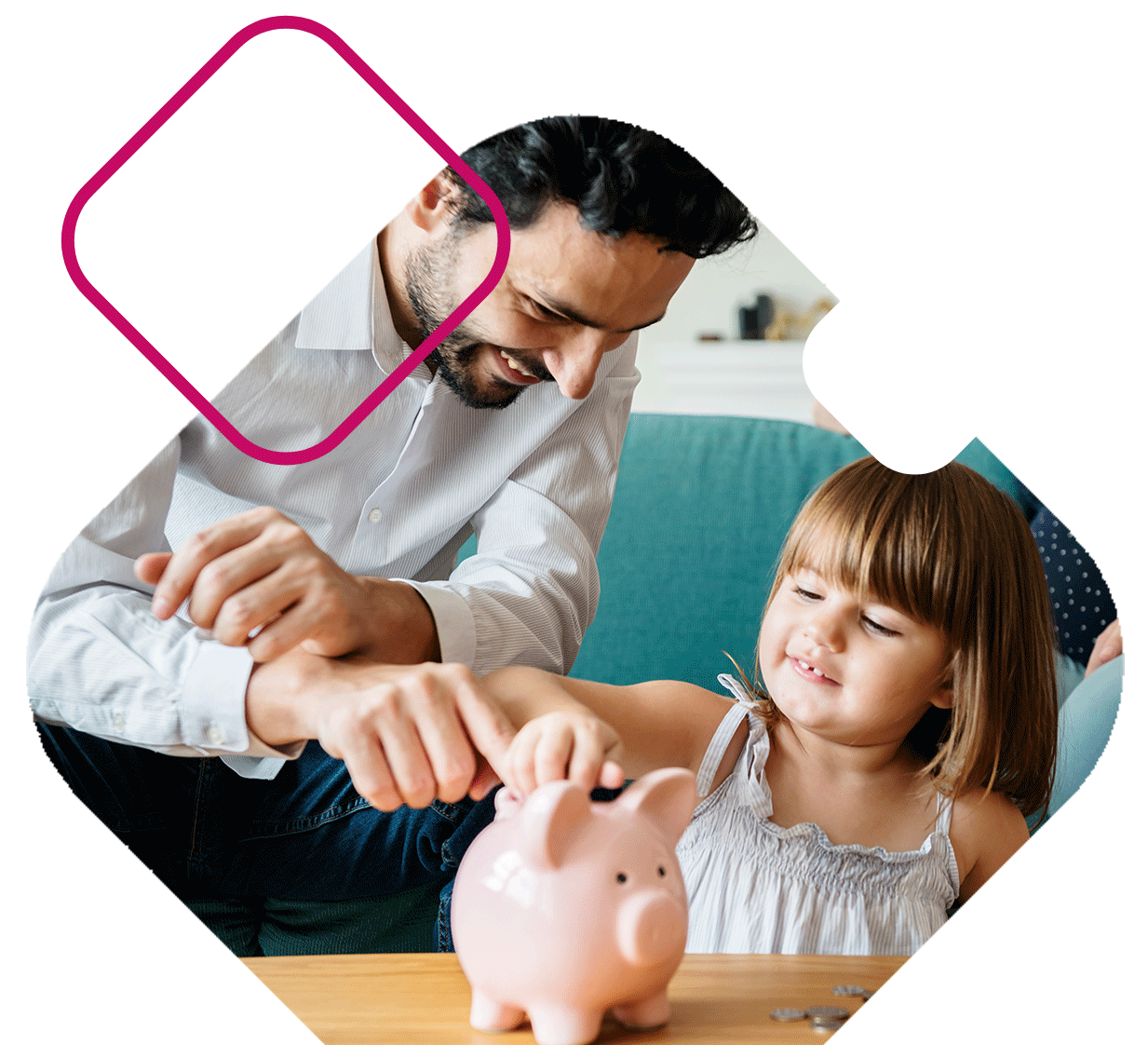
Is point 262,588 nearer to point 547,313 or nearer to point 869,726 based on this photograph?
point 547,313

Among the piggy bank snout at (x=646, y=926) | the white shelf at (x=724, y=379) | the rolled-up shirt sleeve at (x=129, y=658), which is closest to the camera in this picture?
the piggy bank snout at (x=646, y=926)

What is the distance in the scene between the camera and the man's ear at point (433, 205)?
2.65 feet

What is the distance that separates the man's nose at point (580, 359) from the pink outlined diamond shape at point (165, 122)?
0.22 feet

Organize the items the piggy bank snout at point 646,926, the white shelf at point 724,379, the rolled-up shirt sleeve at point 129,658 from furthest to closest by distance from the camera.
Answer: the white shelf at point 724,379
the rolled-up shirt sleeve at point 129,658
the piggy bank snout at point 646,926

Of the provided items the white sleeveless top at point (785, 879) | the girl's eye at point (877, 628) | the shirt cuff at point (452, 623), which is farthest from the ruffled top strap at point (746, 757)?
the shirt cuff at point (452, 623)

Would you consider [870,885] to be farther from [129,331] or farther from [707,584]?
[129,331]

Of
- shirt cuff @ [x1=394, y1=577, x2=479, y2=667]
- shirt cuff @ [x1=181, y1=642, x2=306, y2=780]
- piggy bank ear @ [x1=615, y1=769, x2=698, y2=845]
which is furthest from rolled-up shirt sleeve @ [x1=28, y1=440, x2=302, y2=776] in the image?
piggy bank ear @ [x1=615, y1=769, x2=698, y2=845]

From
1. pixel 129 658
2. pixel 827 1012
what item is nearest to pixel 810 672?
pixel 827 1012

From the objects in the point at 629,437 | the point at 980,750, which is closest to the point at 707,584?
the point at 629,437

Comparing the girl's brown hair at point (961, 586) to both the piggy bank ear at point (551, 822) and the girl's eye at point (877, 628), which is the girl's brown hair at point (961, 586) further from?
the piggy bank ear at point (551, 822)

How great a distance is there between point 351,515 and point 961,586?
0.44m

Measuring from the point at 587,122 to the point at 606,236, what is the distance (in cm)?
9

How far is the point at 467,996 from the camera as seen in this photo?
0.75 meters

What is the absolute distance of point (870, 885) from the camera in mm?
878
